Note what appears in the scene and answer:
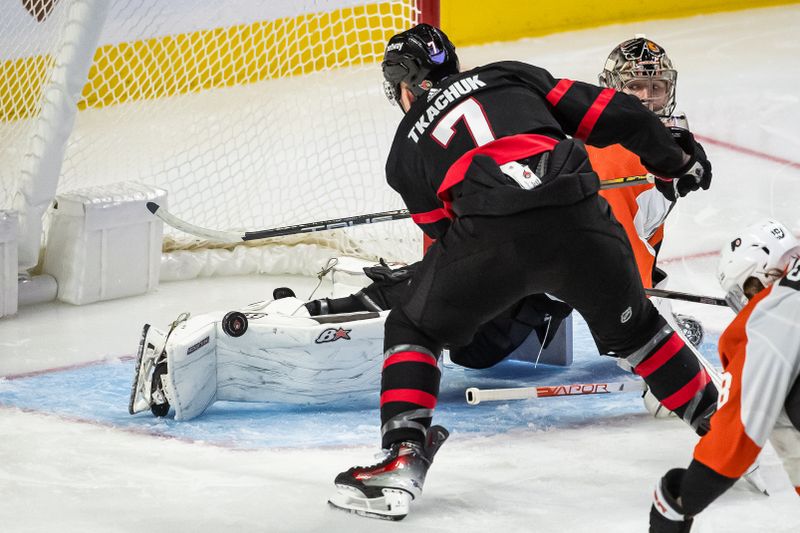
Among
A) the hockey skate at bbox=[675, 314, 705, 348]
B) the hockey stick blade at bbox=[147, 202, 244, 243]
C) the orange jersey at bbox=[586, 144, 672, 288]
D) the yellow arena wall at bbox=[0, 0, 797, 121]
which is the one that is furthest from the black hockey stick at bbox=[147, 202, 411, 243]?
the yellow arena wall at bbox=[0, 0, 797, 121]

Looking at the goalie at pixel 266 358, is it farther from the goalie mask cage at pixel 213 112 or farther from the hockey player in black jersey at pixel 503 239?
the goalie mask cage at pixel 213 112

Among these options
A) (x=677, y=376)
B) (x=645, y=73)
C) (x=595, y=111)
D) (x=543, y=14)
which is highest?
(x=543, y=14)

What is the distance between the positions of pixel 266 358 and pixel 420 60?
0.90 metres

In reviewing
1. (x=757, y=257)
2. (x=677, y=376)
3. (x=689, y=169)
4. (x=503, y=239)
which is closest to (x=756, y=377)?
(x=757, y=257)

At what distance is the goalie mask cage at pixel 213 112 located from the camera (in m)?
4.29

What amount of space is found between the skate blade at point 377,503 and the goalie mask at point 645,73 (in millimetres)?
1374

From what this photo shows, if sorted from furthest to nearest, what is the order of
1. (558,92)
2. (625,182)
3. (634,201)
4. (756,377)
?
(634,201) → (625,182) → (558,92) → (756,377)

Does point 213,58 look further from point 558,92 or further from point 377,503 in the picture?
point 377,503

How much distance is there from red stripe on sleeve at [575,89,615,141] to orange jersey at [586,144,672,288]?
1.90 feet

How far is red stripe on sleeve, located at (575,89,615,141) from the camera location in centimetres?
258

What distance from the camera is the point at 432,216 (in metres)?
2.64

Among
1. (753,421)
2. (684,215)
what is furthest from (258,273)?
(753,421)

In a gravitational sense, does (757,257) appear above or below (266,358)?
above

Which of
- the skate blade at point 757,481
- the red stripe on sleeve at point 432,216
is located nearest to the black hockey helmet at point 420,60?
the red stripe on sleeve at point 432,216
